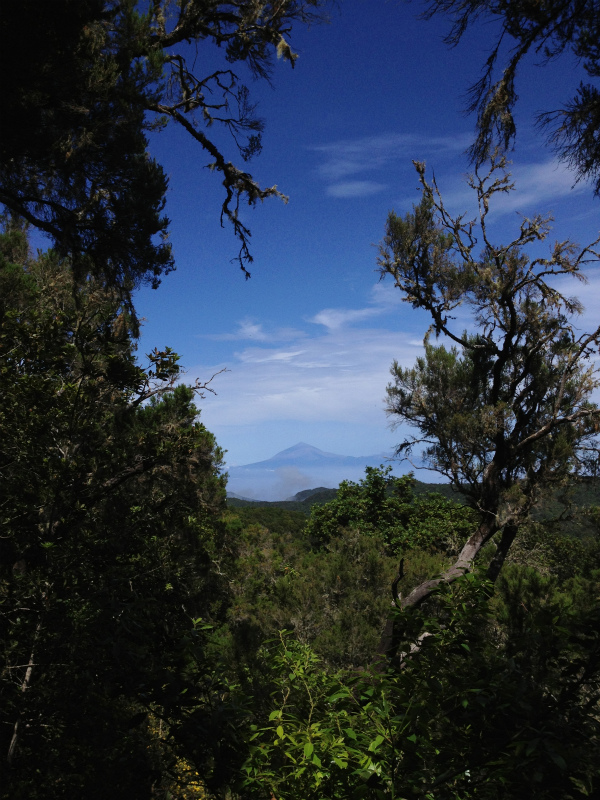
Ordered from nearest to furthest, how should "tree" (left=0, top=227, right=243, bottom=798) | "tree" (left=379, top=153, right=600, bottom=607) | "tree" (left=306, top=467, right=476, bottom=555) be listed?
"tree" (left=0, top=227, right=243, bottom=798), "tree" (left=379, top=153, right=600, bottom=607), "tree" (left=306, top=467, right=476, bottom=555)

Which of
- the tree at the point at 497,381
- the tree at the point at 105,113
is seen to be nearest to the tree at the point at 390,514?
the tree at the point at 497,381

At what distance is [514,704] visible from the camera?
1.63m

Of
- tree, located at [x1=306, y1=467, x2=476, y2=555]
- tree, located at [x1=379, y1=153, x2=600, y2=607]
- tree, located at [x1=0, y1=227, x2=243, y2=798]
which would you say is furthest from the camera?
tree, located at [x1=306, y1=467, x2=476, y2=555]

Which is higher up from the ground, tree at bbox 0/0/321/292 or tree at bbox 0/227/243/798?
tree at bbox 0/0/321/292

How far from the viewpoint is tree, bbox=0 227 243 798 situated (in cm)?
202

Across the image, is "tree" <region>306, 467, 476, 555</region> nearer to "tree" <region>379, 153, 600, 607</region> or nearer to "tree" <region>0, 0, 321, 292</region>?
"tree" <region>379, 153, 600, 607</region>

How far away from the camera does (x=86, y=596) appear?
9.33 feet

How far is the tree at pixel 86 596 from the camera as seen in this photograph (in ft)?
6.63

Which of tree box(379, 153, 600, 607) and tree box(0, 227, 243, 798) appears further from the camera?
tree box(379, 153, 600, 607)

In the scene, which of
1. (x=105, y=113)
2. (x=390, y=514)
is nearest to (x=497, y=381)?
(x=105, y=113)

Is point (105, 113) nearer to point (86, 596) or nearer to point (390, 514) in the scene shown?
point (86, 596)

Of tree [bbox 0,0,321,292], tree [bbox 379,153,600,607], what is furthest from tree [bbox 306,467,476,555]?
tree [bbox 0,0,321,292]

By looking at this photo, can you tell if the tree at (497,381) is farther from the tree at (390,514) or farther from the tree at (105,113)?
the tree at (390,514)

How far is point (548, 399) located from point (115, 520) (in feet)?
24.7
